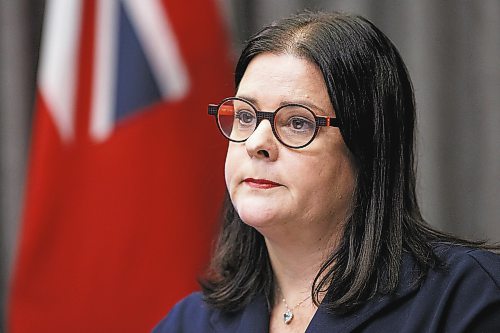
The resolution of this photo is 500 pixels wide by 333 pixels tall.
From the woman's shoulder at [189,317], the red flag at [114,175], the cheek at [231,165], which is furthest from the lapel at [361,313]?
the red flag at [114,175]

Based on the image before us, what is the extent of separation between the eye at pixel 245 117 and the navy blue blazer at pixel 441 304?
1.10 ft

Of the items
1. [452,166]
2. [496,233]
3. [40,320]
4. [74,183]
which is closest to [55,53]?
[74,183]

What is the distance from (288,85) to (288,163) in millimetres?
126

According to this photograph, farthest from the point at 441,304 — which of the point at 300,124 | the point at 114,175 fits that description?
the point at 114,175

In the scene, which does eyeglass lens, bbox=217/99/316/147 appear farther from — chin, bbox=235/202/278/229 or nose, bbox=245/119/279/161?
chin, bbox=235/202/278/229

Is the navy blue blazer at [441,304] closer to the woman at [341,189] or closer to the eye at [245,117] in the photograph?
the woman at [341,189]

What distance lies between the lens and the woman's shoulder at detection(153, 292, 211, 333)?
1.68 metres

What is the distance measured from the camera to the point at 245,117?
1.48 metres

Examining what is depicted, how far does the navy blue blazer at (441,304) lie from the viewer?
1372 mm

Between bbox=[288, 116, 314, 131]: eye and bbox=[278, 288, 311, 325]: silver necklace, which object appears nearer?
bbox=[288, 116, 314, 131]: eye

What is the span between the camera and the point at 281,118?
1.43 meters

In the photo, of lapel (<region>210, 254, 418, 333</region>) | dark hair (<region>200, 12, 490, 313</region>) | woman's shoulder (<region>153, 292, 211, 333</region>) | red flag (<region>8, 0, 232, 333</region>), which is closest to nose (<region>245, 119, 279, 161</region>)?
dark hair (<region>200, 12, 490, 313</region>)

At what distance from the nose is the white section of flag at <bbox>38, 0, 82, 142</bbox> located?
121cm

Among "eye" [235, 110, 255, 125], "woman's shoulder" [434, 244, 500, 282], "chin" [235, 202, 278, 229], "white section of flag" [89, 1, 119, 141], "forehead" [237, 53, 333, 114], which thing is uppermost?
"white section of flag" [89, 1, 119, 141]
